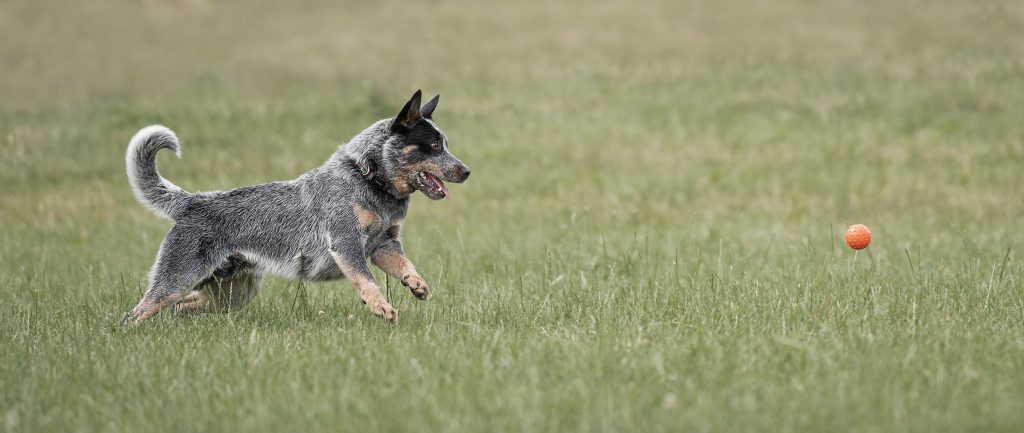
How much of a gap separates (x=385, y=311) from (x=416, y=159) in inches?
36.9

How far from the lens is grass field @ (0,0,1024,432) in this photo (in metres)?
4.73

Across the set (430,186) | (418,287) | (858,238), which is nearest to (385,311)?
(418,287)

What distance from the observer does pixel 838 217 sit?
11.7m

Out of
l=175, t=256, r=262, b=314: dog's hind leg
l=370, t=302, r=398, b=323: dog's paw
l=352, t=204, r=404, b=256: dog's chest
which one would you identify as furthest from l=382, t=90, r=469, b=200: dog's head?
l=175, t=256, r=262, b=314: dog's hind leg

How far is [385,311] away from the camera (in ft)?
19.7

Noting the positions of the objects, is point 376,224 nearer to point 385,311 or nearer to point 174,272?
point 385,311

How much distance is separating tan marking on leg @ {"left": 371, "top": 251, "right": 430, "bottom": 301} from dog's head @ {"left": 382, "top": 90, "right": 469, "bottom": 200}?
43 cm

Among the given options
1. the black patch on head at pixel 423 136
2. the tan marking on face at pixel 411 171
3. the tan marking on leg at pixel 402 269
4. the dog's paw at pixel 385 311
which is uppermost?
the black patch on head at pixel 423 136

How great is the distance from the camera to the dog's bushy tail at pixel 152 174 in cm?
648

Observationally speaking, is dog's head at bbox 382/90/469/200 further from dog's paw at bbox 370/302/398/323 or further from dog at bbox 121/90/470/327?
dog's paw at bbox 370/302/398/323

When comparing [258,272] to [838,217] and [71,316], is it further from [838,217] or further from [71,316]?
[838,217]

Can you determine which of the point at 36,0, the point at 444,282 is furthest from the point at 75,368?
the point at 36,0

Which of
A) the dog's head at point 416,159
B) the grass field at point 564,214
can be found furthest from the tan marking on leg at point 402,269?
the dog's head at point 416,159

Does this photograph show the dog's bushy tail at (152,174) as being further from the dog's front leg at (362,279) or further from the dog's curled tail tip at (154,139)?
the dog's front leg at (362,279)
